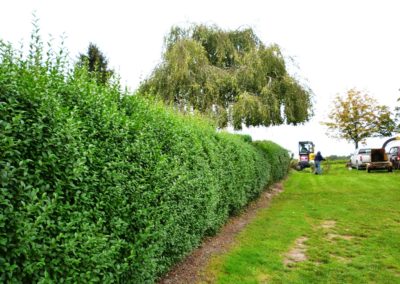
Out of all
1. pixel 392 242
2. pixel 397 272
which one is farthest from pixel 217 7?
pixel 397 272

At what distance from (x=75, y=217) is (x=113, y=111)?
133 centimetres

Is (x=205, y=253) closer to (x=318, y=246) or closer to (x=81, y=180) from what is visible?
(x=318, y=246)

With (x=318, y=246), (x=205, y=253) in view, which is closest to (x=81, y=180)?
(x=205, y=253)

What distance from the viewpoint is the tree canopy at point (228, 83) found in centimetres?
1563

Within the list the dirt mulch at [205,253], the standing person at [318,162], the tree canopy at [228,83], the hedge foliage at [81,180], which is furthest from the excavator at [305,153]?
the hedge foliage at [81,180]

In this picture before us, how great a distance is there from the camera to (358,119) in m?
39.2

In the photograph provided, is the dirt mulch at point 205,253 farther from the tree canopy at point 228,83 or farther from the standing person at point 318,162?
the standing person at point 318,162

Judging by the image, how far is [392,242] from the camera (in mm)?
7023

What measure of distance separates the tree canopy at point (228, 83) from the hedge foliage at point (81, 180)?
10.7 meters

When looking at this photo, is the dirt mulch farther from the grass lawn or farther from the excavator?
the excavator

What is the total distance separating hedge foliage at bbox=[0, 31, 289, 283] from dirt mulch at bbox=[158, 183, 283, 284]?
285 mm

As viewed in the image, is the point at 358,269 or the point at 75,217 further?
the point at 358,269

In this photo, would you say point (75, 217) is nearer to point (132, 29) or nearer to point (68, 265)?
point (68, 265)

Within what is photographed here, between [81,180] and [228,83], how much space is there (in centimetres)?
1397
